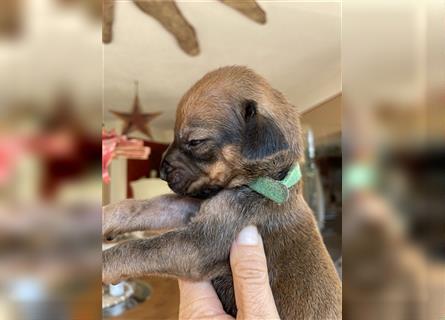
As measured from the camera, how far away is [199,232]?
85 cm

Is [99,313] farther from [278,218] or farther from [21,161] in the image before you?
[278,218]

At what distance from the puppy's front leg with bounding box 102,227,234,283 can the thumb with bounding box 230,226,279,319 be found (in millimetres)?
44

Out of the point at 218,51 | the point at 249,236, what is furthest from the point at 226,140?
the point at 218,51

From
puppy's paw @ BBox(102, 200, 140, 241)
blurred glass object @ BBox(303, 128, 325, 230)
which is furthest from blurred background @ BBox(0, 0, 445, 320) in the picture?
blurred glass object @ BBox(303, 128, 325, 230)

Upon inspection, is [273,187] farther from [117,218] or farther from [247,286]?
[117,218]

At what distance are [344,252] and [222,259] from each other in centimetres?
32

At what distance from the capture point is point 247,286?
2.75ft

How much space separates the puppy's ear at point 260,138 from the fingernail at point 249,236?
0.17 meters

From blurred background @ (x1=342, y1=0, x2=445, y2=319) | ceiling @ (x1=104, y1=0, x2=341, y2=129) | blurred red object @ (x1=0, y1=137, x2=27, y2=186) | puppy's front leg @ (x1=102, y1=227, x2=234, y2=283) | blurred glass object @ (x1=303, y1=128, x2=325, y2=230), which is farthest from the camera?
blurred glass object @ (x1=303, y1=128, x2=325, y2=230)

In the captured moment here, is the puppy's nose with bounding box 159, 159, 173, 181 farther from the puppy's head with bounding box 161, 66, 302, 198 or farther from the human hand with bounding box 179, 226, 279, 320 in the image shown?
the human hand with bounding box 179, 226, 279, 320

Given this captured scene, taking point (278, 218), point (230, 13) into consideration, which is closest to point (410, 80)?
point (278, 218)

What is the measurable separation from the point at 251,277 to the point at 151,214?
0.97ft

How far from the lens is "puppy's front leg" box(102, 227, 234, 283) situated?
816 mm

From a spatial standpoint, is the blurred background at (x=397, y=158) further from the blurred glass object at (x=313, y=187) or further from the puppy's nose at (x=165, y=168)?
the blurred glass object at (x=313, y=187)
